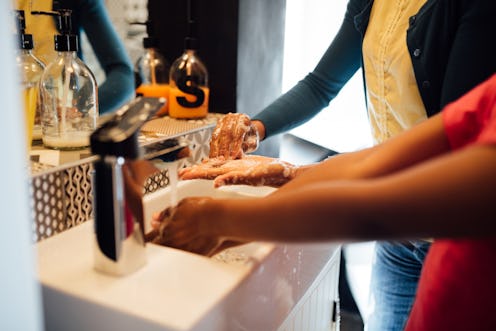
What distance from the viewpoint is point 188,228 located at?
653mm

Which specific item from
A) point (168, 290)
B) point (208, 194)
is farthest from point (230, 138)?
point (168, 290)

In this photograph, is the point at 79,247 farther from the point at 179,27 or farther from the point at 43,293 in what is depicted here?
the point at 179,27

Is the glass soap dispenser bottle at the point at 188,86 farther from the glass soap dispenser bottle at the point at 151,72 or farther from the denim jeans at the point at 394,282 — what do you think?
the denim jeans at the point at 394,282

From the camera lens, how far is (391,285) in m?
1.12

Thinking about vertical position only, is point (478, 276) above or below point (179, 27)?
below

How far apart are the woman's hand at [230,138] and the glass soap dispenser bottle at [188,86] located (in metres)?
0.21

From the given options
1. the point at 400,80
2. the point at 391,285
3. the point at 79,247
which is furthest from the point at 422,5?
the point at 79,247

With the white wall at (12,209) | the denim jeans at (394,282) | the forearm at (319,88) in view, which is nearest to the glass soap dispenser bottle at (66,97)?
the forearm at (319,88)

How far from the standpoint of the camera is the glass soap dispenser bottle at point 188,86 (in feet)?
3.93

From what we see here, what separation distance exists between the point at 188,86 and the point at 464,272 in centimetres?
86

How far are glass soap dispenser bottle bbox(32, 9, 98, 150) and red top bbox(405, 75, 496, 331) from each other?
624 millimetres

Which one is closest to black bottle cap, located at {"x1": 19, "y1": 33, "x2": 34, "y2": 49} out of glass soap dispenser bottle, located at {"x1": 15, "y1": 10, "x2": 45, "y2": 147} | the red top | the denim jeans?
glass soap dispenser bottle, located at {"x1": 15, "y1": 10, "x2": 45, "y2": 147}

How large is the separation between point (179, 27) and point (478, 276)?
1067 mm

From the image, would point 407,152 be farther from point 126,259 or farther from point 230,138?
point 230,138
